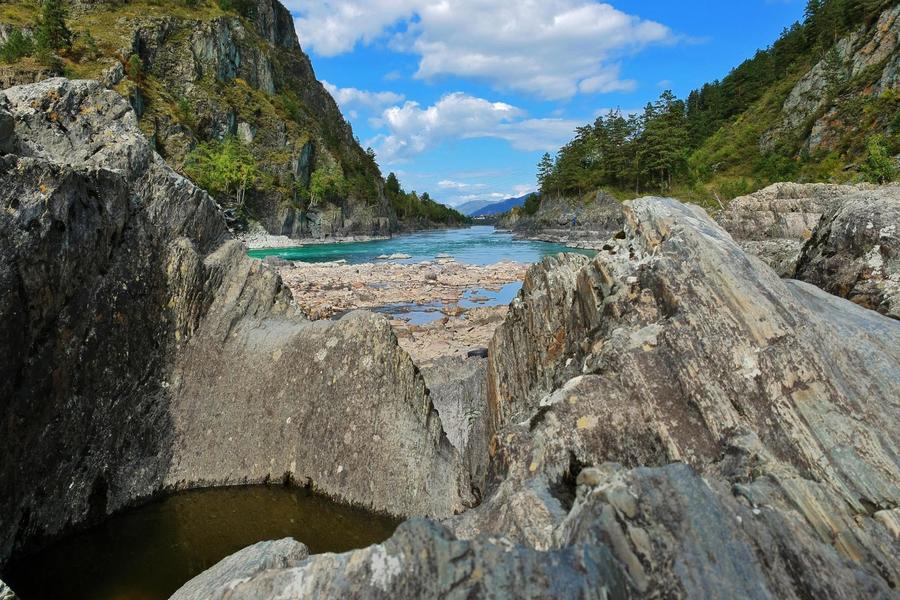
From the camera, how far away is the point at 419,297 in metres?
35.0

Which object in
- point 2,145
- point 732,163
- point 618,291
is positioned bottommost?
point 618,291

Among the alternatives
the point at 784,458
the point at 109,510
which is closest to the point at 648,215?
the point at 784,458

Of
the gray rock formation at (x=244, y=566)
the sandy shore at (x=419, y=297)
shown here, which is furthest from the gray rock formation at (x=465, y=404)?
the gray rock formation at (x=244, y=566)

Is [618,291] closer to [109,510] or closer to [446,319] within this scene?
[109,510]

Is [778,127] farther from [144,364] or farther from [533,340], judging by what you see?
[144,364]

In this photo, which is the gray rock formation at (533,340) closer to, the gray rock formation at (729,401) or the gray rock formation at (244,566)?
the gray rock formation at (729,401)

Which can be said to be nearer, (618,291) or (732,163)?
(618,291)

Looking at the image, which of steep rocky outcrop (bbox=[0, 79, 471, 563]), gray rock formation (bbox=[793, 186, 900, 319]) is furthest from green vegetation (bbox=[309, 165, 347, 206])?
gray rock formation (bbox=[793, 186, 900, 319])

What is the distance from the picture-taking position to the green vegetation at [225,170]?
92562 millimetres

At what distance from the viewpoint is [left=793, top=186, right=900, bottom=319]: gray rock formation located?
28.0 feet

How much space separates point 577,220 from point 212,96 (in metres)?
85.5

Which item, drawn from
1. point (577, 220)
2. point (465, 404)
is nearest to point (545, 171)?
point (577, 220)

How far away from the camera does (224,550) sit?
8234mm

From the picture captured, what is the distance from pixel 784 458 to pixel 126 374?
10928 millimetres
